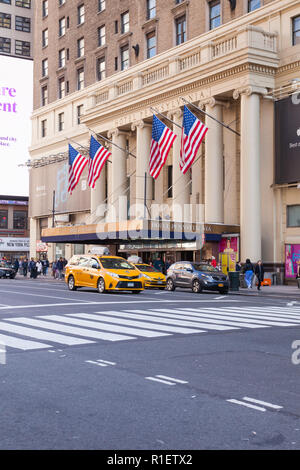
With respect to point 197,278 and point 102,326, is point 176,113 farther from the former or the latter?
point 102,326

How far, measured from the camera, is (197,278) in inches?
1120

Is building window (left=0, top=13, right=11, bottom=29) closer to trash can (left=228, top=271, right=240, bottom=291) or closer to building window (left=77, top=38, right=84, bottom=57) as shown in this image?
building window (left=77, top=38, right=84, bottom=57)

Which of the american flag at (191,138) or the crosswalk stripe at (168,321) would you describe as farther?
the american flag at (191,138)

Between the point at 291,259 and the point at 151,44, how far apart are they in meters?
22.1

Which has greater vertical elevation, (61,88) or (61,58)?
(61,58)

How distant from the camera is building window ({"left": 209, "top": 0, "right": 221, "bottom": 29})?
41344mm

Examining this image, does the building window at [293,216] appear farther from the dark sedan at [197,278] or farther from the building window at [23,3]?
the building window at [23,3]

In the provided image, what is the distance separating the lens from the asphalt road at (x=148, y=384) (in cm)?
513

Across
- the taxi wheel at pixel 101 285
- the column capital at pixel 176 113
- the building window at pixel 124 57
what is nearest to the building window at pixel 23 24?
the building window at pixel 124 57

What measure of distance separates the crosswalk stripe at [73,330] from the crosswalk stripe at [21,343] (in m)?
1.23

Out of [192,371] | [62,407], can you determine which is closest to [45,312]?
[192,371]

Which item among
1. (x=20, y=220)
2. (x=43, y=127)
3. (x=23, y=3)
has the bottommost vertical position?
(x=20, y=220)

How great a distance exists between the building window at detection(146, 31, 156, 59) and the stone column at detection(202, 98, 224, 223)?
10518 mm

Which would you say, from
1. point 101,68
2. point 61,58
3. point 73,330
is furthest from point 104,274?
point 61,58
